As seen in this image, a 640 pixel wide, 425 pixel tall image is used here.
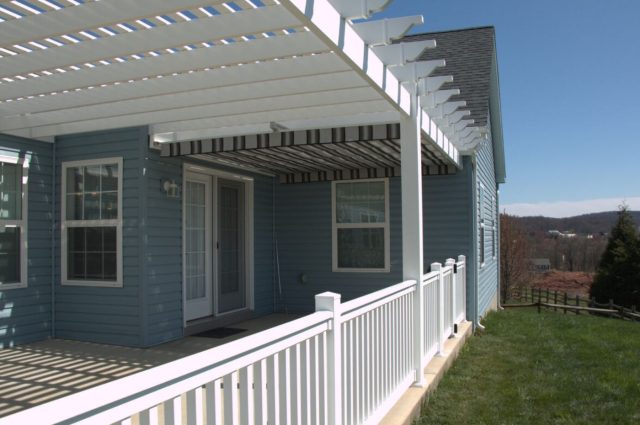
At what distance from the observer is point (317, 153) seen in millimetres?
6746

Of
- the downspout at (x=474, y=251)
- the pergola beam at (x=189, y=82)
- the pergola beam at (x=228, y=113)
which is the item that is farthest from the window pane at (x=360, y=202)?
the pergola beam at (x=189, y=82)

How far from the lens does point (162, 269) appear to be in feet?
20.5

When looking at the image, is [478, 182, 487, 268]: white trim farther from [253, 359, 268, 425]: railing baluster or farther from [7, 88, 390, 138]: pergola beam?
[253, 359, 268, 425]: railing baluster

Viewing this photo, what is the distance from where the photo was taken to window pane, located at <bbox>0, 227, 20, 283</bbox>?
5828 millimetres

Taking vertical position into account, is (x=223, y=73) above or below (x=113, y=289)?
above

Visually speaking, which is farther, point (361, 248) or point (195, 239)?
point (361, 248)

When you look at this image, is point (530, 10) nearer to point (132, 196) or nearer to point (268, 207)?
point (268, 207)

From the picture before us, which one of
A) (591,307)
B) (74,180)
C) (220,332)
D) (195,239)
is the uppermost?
(74,180)

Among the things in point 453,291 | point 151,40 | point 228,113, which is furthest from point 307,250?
point 151,40

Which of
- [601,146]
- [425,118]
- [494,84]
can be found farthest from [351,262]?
[601,146]

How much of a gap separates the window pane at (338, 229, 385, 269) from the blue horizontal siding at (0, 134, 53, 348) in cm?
415

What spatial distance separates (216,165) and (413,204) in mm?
3684

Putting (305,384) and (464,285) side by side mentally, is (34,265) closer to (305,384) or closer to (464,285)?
(305,384)

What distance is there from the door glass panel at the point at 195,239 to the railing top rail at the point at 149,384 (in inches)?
197
